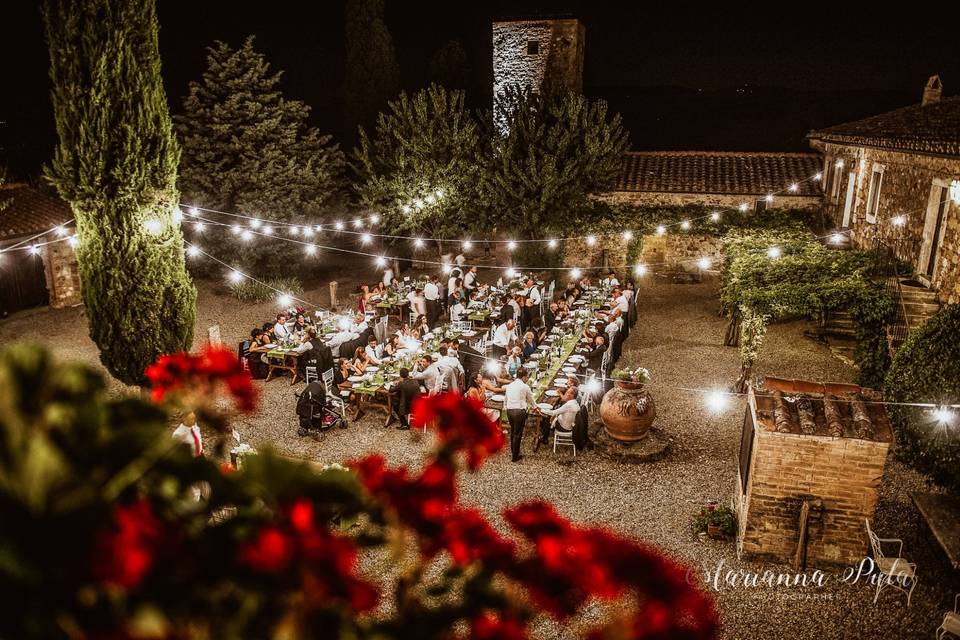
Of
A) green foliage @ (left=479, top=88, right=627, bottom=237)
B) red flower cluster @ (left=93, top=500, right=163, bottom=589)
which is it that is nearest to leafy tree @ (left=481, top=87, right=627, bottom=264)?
green foliage @ (left=479, top=88, right=627, bottom=237)

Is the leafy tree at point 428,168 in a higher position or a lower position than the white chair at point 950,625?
higher

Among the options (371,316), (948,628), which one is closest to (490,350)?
(371,316)

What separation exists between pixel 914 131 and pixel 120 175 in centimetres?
1384

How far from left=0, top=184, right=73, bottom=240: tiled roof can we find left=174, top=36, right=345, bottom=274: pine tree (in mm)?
3404

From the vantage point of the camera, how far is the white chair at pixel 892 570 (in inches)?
265

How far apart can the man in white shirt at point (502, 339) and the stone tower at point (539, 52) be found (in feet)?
45.1

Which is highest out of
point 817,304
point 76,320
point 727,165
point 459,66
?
point 459,66

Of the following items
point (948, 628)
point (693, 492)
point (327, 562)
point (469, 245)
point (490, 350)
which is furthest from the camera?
point (469, 245)

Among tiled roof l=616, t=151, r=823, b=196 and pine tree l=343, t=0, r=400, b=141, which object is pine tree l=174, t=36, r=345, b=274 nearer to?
pine tree l=343, t=0, r=400, b=141

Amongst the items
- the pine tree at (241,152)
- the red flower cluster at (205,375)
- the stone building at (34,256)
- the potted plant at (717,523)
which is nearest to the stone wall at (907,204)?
the potted plant at (717,523)

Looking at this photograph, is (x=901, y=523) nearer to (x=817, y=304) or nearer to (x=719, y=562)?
(x=719, y=562)

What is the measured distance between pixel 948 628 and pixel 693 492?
11.0 ft

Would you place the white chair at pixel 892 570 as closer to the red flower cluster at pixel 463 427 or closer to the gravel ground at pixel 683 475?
the gravel ground at pixel 683 475

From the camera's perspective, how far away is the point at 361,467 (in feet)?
5.50
